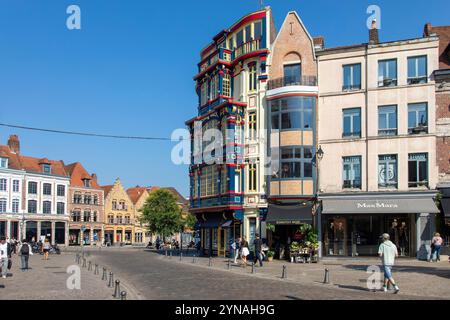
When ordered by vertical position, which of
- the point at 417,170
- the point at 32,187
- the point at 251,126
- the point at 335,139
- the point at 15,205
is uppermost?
the point at 251,126

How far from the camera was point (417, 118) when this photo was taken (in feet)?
102

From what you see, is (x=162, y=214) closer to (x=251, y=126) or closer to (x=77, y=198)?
(x=77, y=198)

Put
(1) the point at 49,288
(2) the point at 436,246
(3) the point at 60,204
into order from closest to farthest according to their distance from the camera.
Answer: (1) the point at 49,288
(2) the point at 436,246
(3) the point at 60,204

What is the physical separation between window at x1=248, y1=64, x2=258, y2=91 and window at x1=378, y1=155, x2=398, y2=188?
998 centimetres

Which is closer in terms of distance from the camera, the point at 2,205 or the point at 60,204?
the point at 2,205

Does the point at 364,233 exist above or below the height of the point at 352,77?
below

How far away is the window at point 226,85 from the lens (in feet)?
127

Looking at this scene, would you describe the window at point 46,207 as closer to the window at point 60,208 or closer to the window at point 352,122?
the window at point 60,208

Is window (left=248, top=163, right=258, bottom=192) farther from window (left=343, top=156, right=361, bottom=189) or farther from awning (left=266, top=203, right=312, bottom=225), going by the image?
window (left=343, top=156, right=361, bottom=189)

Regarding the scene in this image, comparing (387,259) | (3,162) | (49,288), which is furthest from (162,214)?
Result: (387,259)

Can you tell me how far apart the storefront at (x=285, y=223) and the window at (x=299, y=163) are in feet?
6.06

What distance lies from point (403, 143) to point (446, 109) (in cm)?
304

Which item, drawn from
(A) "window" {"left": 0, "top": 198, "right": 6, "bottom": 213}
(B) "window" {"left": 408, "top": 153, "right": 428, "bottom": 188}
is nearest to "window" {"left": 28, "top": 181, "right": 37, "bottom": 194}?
(A) "window" {"left": 0, "top": 198, "right": 6, "bottom": 213}

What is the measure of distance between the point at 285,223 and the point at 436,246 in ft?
28.7
